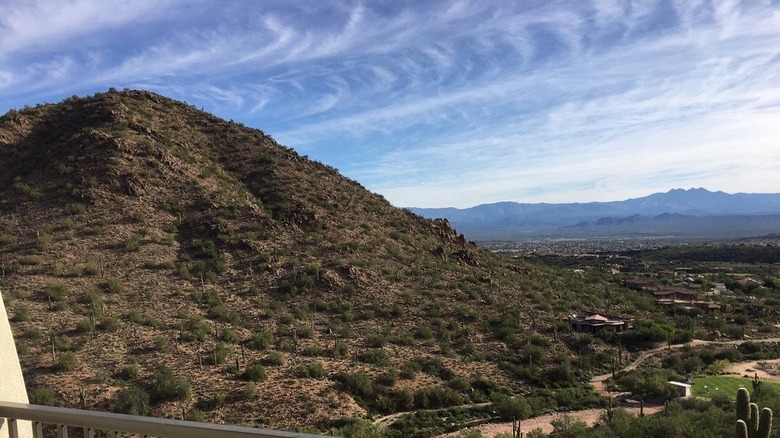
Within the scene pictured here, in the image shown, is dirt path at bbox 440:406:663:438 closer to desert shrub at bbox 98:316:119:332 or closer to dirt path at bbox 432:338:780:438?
dirt path at bbox 432:338:780:438

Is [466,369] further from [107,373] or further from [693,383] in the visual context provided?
[107,373]

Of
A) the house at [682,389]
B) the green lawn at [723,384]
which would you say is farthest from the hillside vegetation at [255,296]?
the house at [682,389]

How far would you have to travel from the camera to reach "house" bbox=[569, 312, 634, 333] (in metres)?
30.4

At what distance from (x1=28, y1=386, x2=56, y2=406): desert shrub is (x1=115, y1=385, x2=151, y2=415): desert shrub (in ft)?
5.52

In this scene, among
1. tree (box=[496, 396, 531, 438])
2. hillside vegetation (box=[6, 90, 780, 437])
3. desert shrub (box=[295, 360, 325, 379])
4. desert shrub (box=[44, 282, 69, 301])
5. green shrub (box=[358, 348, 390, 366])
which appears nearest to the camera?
hillside vegetation (box=[6, 90, 780, 437])

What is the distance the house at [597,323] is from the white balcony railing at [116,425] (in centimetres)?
2985

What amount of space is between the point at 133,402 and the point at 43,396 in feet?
7.69

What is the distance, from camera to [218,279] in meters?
27.5

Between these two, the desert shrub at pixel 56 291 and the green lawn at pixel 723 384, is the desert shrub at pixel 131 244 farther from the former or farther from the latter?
the green lawn at pixel 723 384

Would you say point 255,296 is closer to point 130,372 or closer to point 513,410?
point 130,372

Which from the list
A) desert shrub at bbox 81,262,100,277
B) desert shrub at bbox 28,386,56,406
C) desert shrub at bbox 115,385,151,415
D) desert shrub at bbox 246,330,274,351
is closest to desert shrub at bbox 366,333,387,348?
desert shrub at bbox 246,330,274,351

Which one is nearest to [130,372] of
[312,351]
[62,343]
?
[62,343]

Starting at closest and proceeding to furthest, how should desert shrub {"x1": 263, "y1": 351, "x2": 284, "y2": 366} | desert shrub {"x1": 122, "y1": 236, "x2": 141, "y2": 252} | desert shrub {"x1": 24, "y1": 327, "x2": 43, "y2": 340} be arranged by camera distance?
desert shrub {"x1": 24, "y1": 327, "x2": 43, "y2": 340} → desert shrub {"x1": 263, "y1": 351, "x2": 284, "y2": 366} → desert shrub {"x1": 122, "y1": 236, "x2": 141, "y2": 252}

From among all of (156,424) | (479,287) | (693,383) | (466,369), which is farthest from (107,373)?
(693,383)
